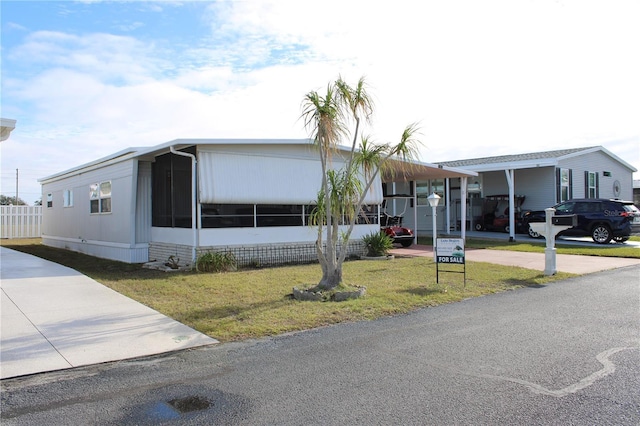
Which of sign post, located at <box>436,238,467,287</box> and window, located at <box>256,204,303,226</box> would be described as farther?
window, located at <box>256,204,303,226</box>

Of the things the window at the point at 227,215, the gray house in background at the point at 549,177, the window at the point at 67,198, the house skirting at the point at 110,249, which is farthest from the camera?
the gray house in background at the point at 549,177

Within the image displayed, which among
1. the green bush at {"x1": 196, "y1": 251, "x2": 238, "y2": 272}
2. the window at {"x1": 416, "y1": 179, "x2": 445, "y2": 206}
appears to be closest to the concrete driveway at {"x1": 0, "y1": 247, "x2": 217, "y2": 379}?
the green bush at {"x1": 196, "y1": 251, "x2": 238, "y2": 272}

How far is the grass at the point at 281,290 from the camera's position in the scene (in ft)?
23.1

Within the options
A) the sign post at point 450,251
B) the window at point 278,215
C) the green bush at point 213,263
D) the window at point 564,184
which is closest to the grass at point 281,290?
the green bush at point 213,263

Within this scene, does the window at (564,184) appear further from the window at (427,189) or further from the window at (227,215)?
the window at (227,215)

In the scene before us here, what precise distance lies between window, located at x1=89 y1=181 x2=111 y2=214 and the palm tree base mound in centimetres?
969

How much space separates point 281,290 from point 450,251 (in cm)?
347

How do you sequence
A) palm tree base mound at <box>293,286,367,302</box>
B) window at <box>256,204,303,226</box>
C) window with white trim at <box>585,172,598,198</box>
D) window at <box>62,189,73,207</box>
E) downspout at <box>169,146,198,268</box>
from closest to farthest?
1. palm tree base mound at <box>293,286,367,302</box>
2. downspout at <box>169,146,198,268</box>
3. window at <box>256,204,303,226</box>
4. window at <box>62,189,73,207</box>
5. window with white trim at <box>585,172,598,198</box>

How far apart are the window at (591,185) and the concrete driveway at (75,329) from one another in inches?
957

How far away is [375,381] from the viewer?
4.60 meters

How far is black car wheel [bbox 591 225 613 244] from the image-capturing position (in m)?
18.5

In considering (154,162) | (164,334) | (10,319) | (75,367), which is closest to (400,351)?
(164,334)

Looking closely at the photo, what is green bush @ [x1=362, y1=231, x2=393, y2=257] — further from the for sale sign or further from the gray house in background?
the gray house in background

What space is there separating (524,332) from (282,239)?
8504 millimetres
